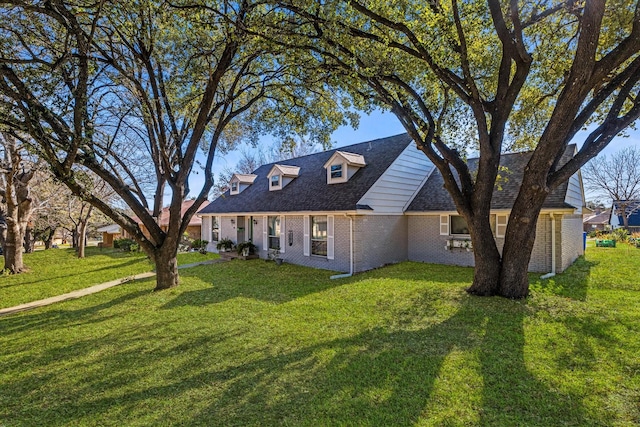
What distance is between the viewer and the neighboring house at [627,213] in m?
31.4

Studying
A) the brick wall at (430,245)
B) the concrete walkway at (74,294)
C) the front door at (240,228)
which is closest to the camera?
the concrete walkway at (74,294)

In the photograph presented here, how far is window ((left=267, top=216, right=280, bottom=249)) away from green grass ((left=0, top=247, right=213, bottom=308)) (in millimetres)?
4437

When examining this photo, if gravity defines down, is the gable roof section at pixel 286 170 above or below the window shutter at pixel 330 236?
above

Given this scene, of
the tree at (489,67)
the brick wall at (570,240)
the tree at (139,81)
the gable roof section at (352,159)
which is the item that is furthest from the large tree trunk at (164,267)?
the brick wall at (570,240)

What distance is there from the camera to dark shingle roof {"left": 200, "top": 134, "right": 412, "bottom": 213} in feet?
43.6

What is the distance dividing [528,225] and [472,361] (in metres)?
4.24

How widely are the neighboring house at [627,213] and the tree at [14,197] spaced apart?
1802 inches

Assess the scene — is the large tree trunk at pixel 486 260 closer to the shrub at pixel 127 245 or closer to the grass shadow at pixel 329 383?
the grass shadow at pixel 329 383

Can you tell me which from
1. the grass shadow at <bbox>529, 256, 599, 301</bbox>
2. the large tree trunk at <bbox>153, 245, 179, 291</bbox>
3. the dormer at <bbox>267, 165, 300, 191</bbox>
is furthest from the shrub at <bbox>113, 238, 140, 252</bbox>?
the grass shadow at <bbox>529, 256, 599, 301</bbox>

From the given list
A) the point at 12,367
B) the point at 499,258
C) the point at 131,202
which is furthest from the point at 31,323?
the point at 499,258

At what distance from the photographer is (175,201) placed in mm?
10141

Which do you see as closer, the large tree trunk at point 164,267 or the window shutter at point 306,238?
the large tree trunk at point 164,267

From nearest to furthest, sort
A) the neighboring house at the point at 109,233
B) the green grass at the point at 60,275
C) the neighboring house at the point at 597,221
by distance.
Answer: the green grass at the point at 60,275 < the neighboring house at the point at 109,233 < the neighboring house at the point at 597,221

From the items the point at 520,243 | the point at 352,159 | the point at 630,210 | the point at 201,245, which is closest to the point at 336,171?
the point at 352,159
